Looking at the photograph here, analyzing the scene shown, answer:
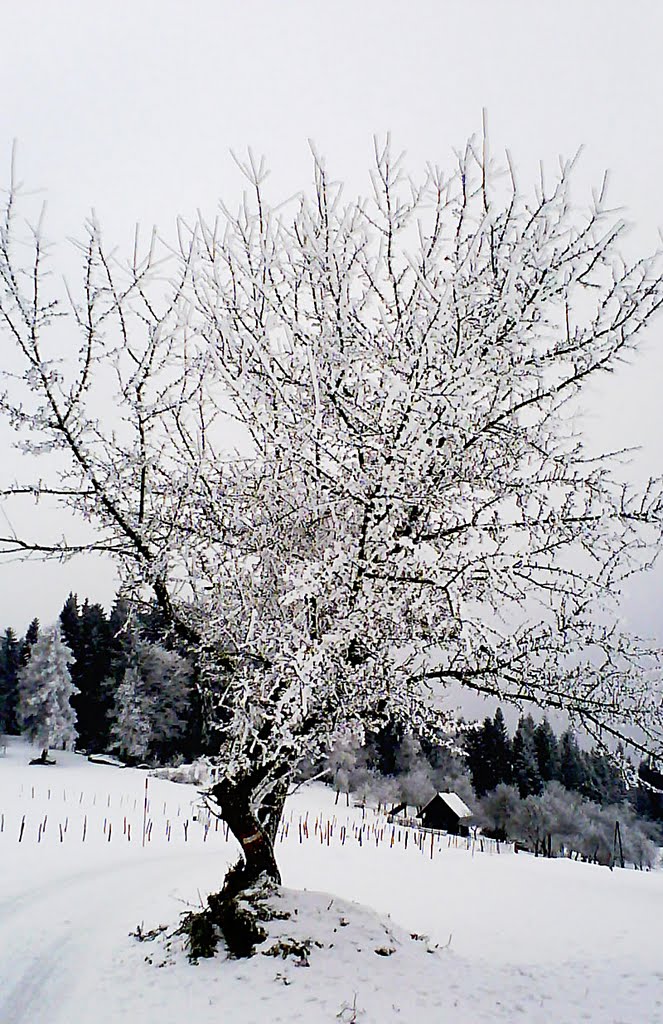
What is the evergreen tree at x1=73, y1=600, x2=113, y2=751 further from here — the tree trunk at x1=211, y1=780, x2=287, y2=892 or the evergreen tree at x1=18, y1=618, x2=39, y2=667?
the tree trunk at x1=211, y1=780, x2=287, y2=892

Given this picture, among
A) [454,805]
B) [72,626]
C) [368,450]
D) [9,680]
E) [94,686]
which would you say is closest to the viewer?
[368,450]

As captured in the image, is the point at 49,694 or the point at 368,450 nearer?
the point at 368,450

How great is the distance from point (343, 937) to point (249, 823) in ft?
A: 4.02

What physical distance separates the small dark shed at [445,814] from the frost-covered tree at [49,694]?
1541cm

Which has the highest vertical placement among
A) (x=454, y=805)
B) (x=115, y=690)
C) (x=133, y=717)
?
(x=115, y=690)

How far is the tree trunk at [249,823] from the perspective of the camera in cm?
612

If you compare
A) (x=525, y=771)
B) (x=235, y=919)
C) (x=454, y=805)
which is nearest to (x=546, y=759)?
(x=525, y=771)

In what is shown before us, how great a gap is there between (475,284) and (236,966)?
545 centimetres

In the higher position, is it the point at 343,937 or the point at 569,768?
the point at 343,937

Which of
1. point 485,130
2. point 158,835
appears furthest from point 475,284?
point 158,835

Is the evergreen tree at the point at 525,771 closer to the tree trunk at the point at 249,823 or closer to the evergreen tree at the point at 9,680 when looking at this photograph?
the evergreen tree at the point at 9,680

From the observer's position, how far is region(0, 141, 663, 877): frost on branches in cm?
515

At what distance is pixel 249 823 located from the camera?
6344mm

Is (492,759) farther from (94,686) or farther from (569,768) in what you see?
(94,686)
